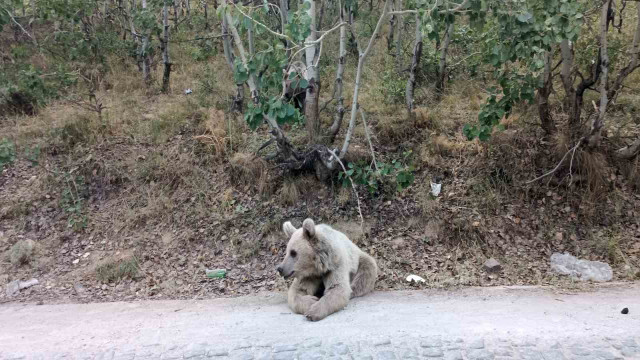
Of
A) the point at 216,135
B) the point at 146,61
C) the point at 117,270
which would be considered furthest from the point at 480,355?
the point at 146,61

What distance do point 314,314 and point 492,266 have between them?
2.56 metres

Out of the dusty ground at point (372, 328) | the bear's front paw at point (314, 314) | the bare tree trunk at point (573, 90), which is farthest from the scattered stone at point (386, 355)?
the bare tree trunk at point (573, 90)

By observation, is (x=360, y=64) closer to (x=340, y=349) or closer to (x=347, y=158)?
(x=347, y=158)

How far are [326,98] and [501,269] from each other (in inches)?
186

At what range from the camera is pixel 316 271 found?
198 inches

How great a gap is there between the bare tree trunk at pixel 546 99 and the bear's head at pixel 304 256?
4.05m

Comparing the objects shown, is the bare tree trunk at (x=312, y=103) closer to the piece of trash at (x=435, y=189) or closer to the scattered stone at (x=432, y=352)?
the piece of trash at (x=435, y=189)

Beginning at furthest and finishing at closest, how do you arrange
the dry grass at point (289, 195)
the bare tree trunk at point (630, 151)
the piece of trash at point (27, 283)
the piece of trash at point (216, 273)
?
the dry grass at point (289, 195)
the bare tree trunk at point (630, 151)
the piece of trash at point (27, 283)
the piece of trash at point (216, 273)

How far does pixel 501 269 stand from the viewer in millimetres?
6094

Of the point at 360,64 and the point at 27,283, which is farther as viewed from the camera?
the point at 27,283

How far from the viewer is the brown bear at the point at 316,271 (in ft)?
16.1

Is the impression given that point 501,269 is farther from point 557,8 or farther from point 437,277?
point 557,8

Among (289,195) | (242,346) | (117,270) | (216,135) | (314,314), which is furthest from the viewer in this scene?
(216,135)

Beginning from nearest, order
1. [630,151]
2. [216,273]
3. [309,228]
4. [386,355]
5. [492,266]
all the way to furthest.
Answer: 1. [386,355]
2. [309,228]
3. [492,266]
4. [216,273]
5. [630,151]
